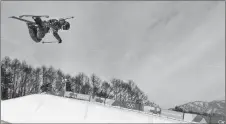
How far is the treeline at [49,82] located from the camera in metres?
59.8

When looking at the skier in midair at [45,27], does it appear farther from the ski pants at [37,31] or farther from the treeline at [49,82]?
the treeline at [49,82]

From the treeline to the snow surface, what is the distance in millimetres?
43909

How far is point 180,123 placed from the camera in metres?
9.34

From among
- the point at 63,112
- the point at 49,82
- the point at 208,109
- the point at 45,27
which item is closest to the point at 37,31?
the point at 45,27

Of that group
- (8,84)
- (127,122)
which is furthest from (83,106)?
(8,84)

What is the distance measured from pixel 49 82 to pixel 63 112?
49225 mm

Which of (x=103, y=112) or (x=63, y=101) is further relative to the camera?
(x=63, y=101)

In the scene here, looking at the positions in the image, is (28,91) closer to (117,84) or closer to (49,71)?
(49,71)

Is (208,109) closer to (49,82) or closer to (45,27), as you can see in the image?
(45,27)

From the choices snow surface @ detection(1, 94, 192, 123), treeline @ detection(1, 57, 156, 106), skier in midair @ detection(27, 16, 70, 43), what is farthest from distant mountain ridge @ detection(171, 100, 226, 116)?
treeline @ detection(1, 57, 156, 106)

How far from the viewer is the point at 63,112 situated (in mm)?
12320

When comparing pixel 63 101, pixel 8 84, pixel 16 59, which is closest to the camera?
pixel 63 101

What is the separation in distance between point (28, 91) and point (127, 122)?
2277 inches

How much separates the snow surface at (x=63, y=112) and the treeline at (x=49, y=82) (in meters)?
43.9
